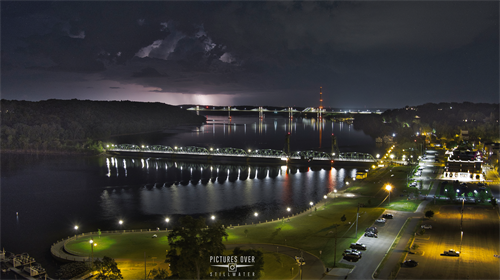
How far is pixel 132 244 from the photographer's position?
629 inches

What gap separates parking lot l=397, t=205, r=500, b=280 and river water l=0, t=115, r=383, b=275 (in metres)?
9.36

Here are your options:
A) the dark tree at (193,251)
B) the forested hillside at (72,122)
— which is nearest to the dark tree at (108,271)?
the dark tree at (193,251)

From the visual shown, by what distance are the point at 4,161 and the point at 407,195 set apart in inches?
1735

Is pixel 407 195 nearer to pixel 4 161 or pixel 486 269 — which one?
pixel 486 269

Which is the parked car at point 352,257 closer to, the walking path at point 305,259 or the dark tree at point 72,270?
the walking path at point 305,259

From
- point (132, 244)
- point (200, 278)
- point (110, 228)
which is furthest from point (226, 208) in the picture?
point (200, 278)

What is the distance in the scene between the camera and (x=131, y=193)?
97.9ft

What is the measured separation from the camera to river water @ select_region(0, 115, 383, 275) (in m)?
21.7

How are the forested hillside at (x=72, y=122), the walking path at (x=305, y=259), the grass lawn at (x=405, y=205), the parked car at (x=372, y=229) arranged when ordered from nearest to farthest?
the walking path at (x=305, y=259)
the parked car at (x=372, y=229)
the grass lawn at (x=405, y=205)
the forested hillside at (x=72, y=122)

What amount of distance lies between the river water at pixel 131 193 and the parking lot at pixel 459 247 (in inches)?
369

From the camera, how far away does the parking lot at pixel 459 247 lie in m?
11.9

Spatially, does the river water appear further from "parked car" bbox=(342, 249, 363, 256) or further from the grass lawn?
"parked car" bbox=(342, 249, 363, 256)

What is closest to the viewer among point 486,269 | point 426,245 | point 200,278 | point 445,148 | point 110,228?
point 200,278

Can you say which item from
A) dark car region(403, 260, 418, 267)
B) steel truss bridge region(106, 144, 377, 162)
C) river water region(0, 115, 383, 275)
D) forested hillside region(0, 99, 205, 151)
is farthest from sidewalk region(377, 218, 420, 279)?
forested hillside region(0, 99, 205, 151)
